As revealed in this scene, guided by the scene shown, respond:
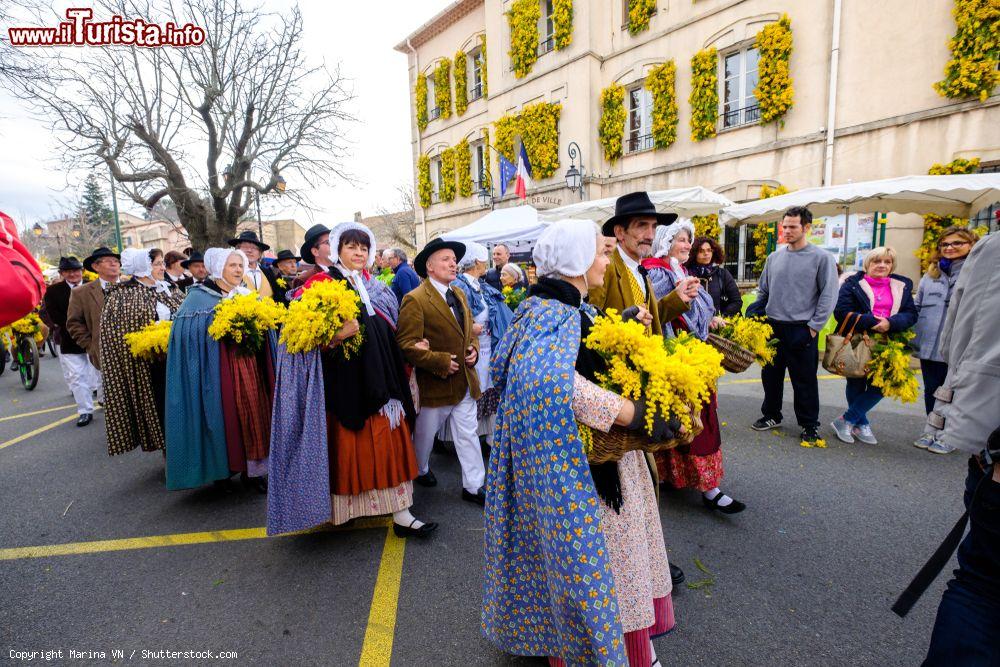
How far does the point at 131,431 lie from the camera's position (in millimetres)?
4309

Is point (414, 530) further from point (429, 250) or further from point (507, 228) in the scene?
point (507, 228)

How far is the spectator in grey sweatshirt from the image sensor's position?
4.55m

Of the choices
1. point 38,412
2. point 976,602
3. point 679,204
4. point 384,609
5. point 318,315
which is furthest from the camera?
point 679,204

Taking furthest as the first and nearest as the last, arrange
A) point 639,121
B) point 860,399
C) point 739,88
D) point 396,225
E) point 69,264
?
point 396,225
point 639,121
point 739,88
point 69,264
point 860,399

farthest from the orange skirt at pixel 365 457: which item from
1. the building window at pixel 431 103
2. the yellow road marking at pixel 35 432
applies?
the building window at pixel 431 103

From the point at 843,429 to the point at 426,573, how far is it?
14.7ft

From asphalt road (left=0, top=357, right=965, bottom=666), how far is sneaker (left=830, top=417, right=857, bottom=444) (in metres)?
0.21

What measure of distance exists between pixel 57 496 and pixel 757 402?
25.3 feet

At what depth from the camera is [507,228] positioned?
10.5 meters

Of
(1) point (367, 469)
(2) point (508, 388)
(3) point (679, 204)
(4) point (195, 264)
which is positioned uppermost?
(3) point (679, 204)

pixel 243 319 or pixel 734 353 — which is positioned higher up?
pixel 243 319

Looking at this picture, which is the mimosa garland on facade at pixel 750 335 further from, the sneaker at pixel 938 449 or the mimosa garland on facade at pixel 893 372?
the sneaker at pixel 938 449

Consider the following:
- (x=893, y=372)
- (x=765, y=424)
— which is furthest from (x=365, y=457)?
(x=893, y=372)

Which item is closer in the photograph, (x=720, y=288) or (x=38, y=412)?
(x=720, y=288)
